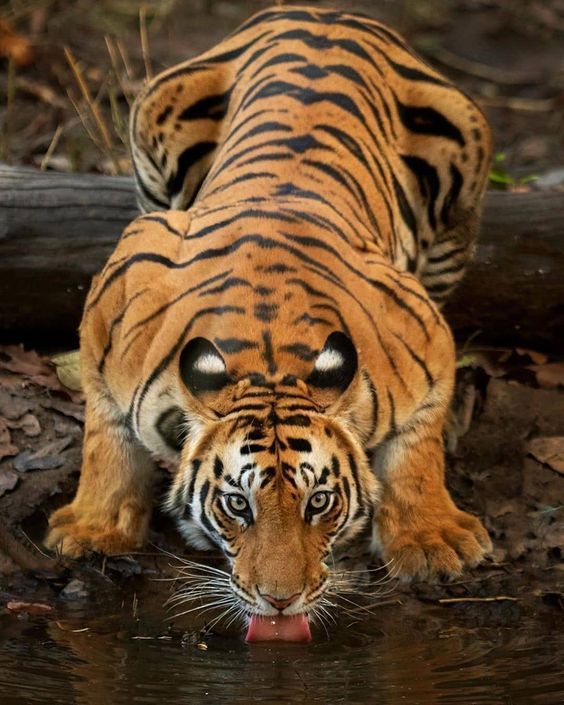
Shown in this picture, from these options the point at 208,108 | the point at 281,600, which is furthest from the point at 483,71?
the point at 281,600

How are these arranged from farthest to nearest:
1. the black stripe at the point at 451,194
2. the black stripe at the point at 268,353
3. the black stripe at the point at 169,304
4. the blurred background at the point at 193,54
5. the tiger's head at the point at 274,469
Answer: the blurred background at the point at 193,54
the black stripe at the point at 451,194
the black stripe at the point at 169,304
the black stripe at the point at 268,353
the tiger's head at the point at 274,469

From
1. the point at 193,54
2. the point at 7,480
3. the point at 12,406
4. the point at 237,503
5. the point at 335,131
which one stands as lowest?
the point at 193,54

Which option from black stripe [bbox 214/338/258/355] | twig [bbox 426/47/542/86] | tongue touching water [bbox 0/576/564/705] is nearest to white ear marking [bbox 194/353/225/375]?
black stripe [bbox 214/338/258/355]

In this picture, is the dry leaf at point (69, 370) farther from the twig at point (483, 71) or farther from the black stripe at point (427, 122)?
the twig at point (483, 71)

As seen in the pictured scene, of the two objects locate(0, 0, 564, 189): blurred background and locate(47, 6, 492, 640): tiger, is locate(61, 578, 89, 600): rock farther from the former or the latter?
locate(0, 0, 564, 189): blurred background

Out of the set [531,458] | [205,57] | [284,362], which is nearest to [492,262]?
[531,458]

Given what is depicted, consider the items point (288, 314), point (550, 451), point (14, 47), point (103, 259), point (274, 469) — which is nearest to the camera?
point (274, 469)

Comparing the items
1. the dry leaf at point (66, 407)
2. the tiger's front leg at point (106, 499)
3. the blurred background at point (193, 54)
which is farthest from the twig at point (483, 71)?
the tiger's front leg at point (106, 499)

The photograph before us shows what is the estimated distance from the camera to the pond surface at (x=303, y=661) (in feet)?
13.7

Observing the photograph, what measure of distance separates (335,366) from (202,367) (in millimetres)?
398

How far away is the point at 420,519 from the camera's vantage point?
5.34 metres

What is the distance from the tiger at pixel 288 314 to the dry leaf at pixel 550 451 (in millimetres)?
672

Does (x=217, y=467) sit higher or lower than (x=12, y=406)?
higher

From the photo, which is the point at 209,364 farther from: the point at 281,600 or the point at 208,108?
the point at 208,108
